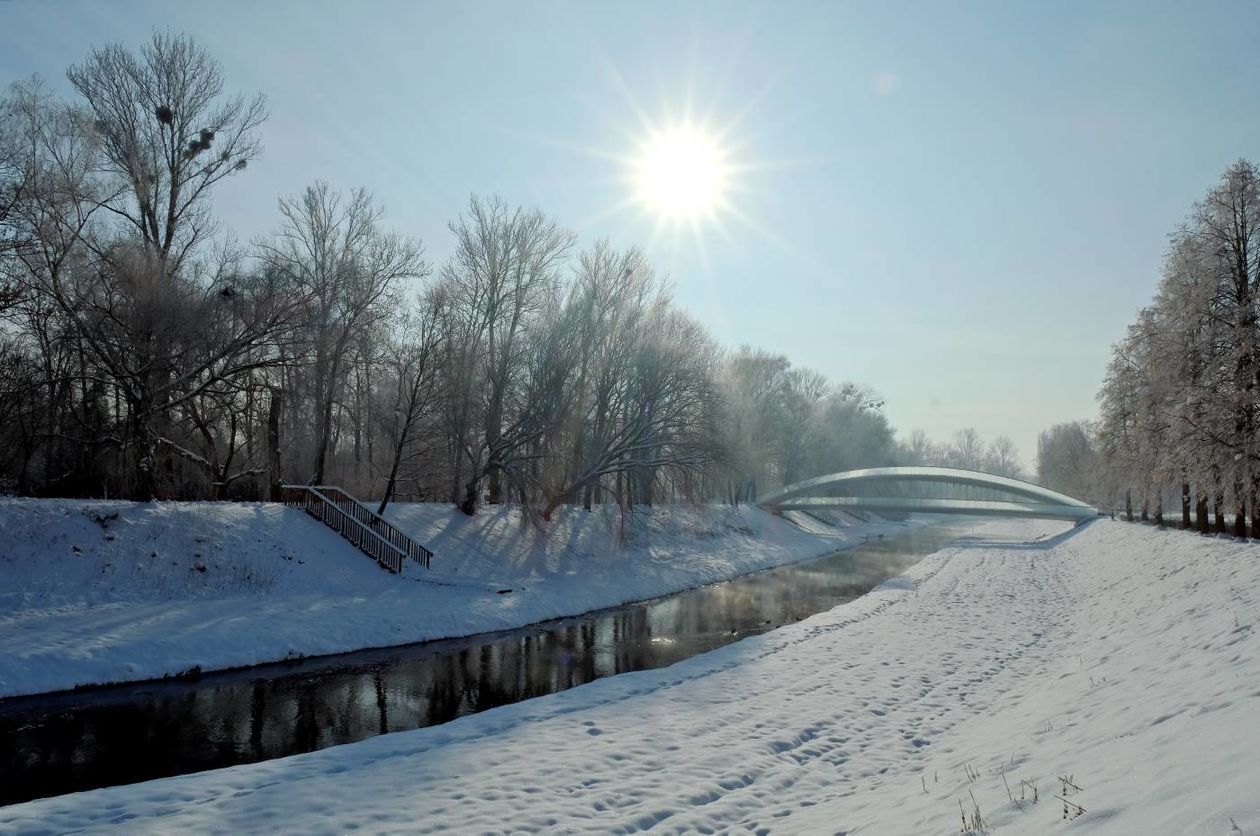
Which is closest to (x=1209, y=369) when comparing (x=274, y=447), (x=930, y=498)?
(x=274, y=447)

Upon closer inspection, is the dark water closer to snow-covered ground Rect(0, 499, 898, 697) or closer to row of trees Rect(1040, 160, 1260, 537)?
snow-covered ground Rect(0, 499, 898, 697)

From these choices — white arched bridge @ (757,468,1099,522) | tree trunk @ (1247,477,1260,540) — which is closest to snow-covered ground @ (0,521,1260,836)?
tree trunk @ (1247,477,1260,540)

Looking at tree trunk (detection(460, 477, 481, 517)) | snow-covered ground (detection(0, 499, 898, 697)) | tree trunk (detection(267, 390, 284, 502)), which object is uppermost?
tree trunk (detection(267, 390, 284, 502))

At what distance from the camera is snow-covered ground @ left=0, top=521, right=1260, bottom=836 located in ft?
18.9

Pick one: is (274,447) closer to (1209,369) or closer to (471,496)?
(471,496)

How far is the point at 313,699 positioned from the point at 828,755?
9.93 metres

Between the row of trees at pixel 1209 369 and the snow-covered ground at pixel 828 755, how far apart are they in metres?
10.3

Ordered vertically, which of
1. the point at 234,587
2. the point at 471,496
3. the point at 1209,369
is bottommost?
the point at 234,587

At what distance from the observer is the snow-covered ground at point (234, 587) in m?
15.3

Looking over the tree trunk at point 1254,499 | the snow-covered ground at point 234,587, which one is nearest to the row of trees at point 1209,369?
the tree trunk at point 1254,499

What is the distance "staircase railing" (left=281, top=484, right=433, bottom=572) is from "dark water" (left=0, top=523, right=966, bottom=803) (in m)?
6.56

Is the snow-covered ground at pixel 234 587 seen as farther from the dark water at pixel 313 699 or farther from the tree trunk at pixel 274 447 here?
the tree trunk at pixel 274 447

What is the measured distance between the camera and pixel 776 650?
627 inches

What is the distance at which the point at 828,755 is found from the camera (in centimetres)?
917
